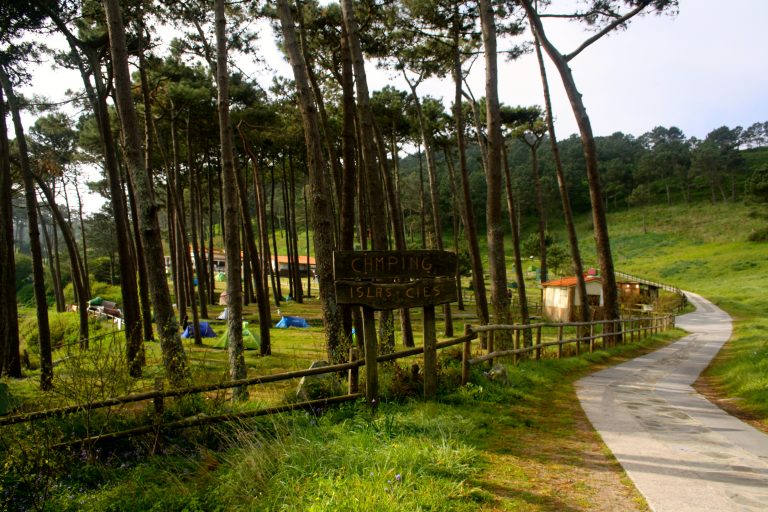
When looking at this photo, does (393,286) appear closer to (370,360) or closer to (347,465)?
(370,360)

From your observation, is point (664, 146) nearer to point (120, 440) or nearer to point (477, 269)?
point (477, 269)

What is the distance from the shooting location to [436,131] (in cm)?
2267

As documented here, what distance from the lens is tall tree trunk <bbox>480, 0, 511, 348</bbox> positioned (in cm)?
1048

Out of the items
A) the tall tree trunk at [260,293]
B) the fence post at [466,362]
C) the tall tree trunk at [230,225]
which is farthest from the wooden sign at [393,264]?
the tall tree trunk at [260,293]

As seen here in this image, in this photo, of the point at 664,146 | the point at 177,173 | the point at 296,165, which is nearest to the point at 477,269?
the point at 177,173

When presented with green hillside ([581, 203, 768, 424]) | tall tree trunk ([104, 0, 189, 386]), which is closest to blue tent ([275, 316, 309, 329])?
tall tree trunk ([104, 0, 189, 386])

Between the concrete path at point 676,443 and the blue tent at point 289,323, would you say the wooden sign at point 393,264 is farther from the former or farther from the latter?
the blue tent at point 289,323

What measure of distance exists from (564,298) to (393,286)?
2623 cm

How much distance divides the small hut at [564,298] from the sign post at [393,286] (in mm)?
22037

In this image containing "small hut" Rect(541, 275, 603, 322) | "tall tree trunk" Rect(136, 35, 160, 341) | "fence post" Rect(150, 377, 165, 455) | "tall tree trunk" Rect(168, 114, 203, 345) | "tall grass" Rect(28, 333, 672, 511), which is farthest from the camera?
"small hut" Rect(541, 275, 603, 322)

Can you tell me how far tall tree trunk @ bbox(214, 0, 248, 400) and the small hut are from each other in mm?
21405

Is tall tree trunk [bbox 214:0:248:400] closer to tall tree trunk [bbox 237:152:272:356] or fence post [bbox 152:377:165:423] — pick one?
fence post [bbox 152:377:165:423]

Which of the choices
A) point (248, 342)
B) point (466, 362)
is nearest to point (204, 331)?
point (248, 342)

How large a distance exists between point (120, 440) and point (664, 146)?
11848 centimetres
